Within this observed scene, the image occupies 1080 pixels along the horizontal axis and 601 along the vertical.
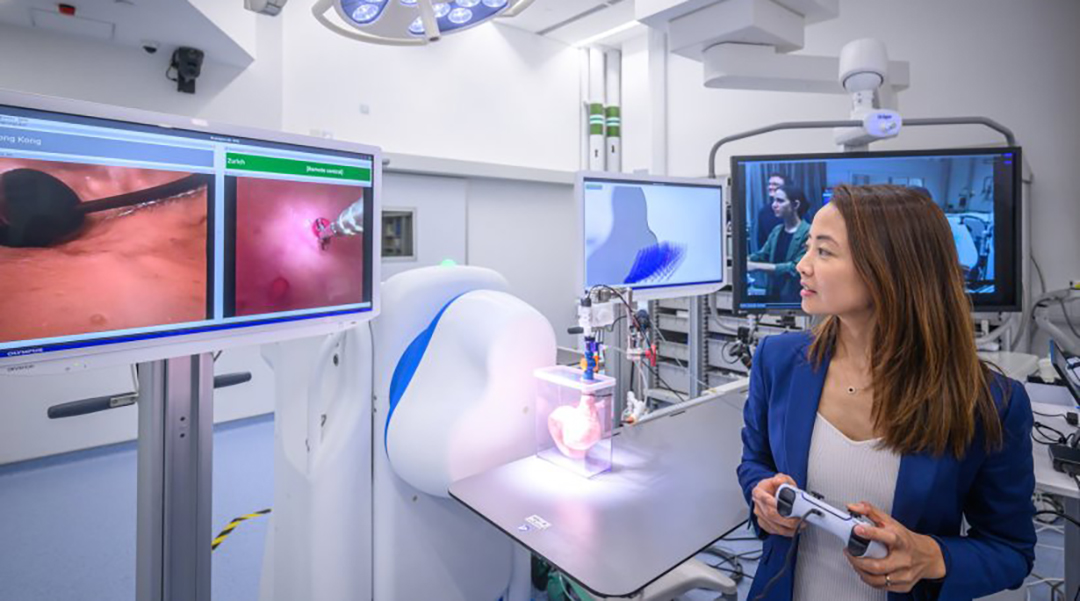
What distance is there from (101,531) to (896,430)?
9.87ft

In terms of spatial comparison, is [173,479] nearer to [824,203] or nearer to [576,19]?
[824,203]

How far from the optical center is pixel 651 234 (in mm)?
1688

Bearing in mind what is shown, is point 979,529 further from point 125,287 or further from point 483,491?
point 125,287

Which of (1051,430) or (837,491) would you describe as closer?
(837,491)

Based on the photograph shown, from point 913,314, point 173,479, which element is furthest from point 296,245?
point 913,314

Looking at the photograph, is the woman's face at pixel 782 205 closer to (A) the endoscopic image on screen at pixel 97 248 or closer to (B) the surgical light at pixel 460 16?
(B) the surgical light at pixel 460 16

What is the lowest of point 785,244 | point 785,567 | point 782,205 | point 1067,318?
point 785,567

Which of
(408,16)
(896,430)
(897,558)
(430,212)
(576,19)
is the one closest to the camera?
(897,558)

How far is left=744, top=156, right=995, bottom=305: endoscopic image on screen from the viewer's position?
5.65 ft

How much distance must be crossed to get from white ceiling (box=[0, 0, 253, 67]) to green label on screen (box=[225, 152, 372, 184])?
7.03 feet

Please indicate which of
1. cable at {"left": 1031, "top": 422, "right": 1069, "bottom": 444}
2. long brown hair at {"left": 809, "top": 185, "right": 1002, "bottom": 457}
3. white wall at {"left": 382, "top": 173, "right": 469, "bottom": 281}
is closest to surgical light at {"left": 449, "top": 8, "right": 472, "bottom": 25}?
long brown hair at {"left": 809, "top": 185, "right": 1002, "bottom": 457}

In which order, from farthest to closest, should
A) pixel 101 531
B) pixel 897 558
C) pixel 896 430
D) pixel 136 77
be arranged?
pixel 136 77, pixel 101 531, pixel 896 430, pixel 897 558

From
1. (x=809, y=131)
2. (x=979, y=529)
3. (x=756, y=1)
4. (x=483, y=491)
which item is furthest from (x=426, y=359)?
(x=809, y=131)

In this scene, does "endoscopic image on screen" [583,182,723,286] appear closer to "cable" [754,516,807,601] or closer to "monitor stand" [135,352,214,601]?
"cable" [754,516,807,601]
